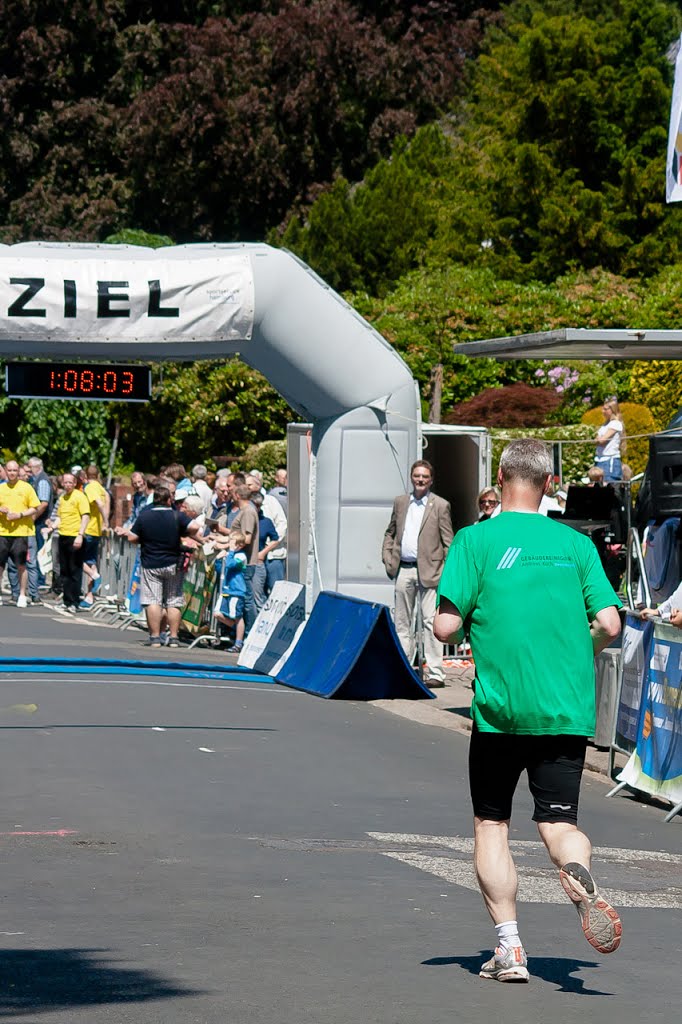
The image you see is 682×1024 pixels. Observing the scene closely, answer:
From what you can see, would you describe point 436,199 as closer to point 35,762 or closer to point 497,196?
point 497,196

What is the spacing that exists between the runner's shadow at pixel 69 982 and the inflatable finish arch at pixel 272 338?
10171mm

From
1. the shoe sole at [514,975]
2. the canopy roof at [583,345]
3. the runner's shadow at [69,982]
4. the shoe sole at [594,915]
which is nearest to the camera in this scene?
the runner's shadow at [69,982]

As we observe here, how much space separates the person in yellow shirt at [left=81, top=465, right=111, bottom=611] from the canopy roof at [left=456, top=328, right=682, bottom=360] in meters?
10.4

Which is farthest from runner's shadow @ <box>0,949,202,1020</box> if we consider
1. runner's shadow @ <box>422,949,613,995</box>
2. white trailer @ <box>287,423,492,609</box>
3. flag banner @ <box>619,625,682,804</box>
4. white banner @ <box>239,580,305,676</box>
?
white trailer @ <box>287,423,492,609</box>

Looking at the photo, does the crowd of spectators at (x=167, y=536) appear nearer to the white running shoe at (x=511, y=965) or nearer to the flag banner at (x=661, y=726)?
the flag banner at (x=661, y=726)

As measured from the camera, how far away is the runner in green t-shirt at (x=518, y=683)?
20.2 feet

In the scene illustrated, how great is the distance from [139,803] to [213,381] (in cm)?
2706

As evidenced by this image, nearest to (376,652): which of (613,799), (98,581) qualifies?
(613,799)

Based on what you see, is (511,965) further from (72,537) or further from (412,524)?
(72,537)

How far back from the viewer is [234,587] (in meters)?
20.0

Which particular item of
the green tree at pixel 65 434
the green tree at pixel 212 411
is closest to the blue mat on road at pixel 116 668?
the green tree at pixel 212 411

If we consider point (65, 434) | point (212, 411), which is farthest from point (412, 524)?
point (65, 434)

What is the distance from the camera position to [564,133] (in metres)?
40.0

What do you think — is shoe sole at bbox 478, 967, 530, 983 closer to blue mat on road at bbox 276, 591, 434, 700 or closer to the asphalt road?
the asphalt road
